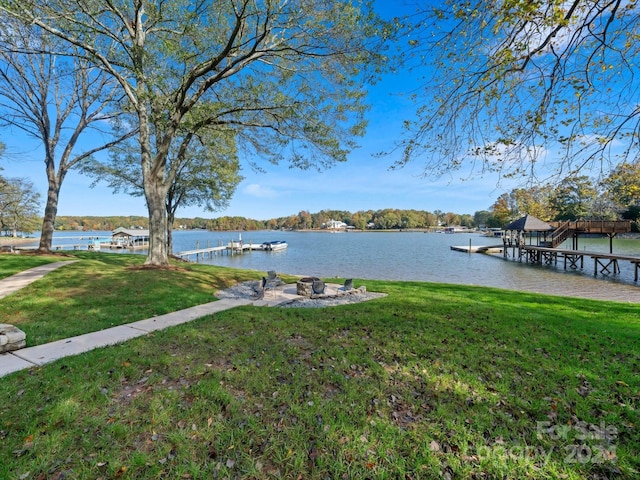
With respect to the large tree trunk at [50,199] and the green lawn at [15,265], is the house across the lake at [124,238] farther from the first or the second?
the green lawn at [15,265]

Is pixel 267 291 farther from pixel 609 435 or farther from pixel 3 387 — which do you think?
pixel 609 435

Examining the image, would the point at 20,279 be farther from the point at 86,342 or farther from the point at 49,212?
the point at 49,212

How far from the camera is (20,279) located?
8.70 m

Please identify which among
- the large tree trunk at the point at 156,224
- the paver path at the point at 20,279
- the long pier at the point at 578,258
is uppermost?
the large tree trunk at the point at 156,224

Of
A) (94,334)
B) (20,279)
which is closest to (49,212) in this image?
(20,279)

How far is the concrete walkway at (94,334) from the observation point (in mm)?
3924

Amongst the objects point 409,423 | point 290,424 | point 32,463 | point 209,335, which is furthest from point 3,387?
point 409,423

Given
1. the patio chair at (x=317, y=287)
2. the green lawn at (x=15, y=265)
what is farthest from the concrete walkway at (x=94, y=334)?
the green lawn at (x=15, y=265)

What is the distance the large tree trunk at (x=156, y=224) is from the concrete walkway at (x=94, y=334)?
11.9 feet

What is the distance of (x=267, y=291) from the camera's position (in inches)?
381

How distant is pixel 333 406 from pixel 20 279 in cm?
1074

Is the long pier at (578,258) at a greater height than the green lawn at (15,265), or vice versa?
the green lawn at (15,265)

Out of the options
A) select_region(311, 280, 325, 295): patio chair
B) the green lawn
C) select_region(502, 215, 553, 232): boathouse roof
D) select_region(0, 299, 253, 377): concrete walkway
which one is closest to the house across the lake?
the green lawn

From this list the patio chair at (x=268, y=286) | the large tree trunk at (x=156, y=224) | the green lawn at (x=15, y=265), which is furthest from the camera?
the large tree trunk at (x=156, y=224)
